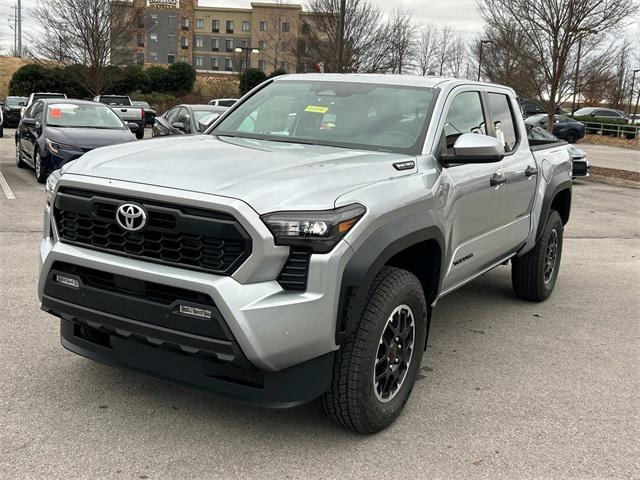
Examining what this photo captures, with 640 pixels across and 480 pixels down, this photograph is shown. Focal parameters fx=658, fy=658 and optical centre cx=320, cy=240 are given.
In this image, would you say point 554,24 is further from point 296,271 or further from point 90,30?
point 90,30

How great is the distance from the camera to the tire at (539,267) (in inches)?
227

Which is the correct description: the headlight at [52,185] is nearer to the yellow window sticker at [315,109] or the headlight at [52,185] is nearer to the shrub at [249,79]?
the yellow window sticker at [315,109]

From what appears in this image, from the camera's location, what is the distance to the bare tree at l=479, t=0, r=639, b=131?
1689cm

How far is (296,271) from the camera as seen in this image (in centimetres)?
281

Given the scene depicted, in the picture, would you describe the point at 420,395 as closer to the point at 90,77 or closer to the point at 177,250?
the point at 177,250

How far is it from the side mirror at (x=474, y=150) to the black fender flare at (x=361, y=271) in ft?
2.54

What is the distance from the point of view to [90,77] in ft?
123

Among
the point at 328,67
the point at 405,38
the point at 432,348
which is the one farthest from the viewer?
the point at 405,38

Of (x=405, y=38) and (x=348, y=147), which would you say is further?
(x=405, y=38)

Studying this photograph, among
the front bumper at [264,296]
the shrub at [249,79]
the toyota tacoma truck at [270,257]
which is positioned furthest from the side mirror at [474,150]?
the shrub at [249,79]

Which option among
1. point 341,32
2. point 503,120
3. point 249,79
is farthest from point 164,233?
point 249,79

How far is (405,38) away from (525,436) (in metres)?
29.7

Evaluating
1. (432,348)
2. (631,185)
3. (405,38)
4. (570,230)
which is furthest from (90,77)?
(432,348)

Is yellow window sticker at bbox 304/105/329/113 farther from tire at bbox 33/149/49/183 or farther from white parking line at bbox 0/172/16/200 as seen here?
tire at bbox 33/149/49/183
